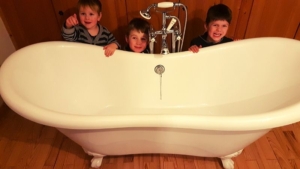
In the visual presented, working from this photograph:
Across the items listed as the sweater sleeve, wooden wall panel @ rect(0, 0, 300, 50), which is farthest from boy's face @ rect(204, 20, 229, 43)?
the sweater sleeve

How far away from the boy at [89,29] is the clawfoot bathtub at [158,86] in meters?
0.09

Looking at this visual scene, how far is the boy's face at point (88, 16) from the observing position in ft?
4.29

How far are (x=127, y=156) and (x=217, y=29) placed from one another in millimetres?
864

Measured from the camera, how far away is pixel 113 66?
4.43 feet

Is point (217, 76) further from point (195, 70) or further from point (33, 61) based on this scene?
point (33, 61)

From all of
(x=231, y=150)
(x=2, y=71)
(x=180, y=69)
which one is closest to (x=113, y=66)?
(x=180, y=69)

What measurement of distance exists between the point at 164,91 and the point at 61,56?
61 cm

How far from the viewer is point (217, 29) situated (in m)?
1.33

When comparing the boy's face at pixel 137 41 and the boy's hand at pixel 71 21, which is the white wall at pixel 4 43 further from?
the boy's face at pixel 137 41

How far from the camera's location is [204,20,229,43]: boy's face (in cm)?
131

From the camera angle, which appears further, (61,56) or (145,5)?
(145,5)

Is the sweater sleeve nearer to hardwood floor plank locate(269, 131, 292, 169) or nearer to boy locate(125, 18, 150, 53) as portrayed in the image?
boy locate(125, 18, 150, 53)

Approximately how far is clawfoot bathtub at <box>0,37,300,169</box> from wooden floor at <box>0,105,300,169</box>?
12 centimetres

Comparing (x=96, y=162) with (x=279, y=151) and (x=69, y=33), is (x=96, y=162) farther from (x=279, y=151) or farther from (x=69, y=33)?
(x=279, y=151)
